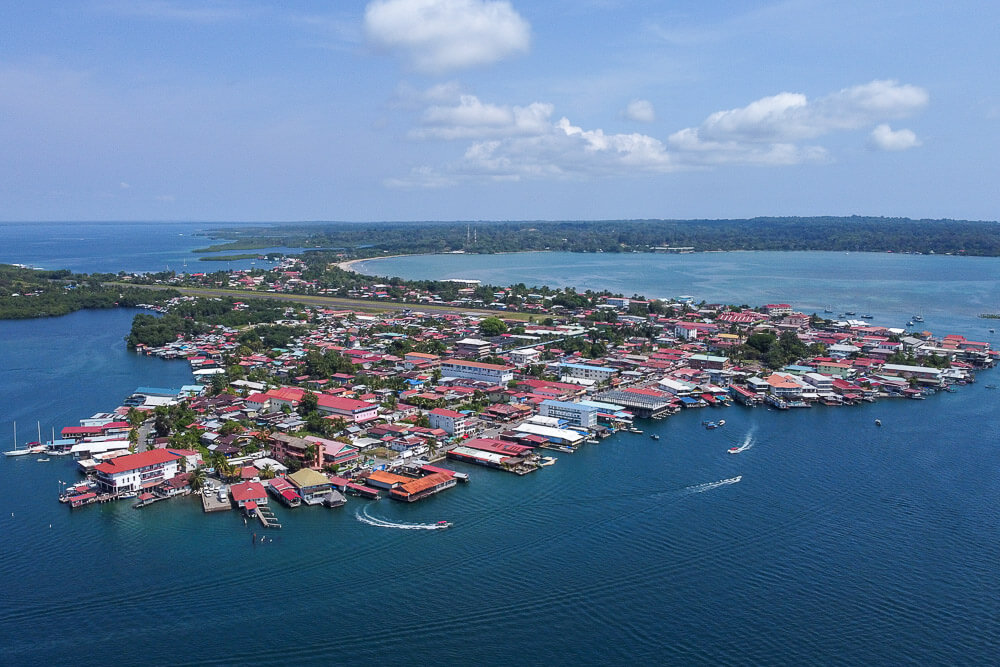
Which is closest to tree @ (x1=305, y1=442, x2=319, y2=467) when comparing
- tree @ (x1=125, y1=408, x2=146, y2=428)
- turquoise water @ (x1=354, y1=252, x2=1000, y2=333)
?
tree @ (x1=125, y1=408, x2=146, y2=428)

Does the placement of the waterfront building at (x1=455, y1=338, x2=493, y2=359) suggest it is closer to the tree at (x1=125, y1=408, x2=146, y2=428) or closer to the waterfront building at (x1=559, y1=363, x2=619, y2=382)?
the waterfront building at (x1=559, y1=363, x2=619, y2=382)

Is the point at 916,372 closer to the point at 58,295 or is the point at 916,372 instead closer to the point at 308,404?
the point at 308,404

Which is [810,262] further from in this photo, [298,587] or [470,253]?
[298,587]

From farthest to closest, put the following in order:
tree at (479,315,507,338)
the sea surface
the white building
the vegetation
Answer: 1. the vegetation
2. tree at (479,315,507,338)
3. the white building
4. the sea surface

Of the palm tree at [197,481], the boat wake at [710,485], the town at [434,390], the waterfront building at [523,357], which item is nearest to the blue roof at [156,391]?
the town at [434,390]

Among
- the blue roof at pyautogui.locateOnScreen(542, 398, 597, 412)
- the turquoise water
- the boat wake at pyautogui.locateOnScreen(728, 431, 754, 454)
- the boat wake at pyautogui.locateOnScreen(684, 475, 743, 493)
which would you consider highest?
the turquoise water

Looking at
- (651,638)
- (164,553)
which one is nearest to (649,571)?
(651,638)

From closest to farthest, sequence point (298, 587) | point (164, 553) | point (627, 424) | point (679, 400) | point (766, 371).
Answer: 1. point (298, 587)
2. point (164, 553)
3. point (627, 424)
4. point (679, 400)
5. point (766, 371)
